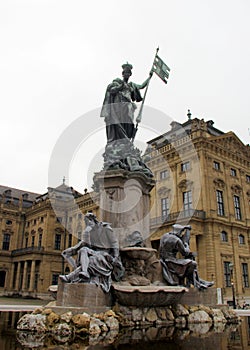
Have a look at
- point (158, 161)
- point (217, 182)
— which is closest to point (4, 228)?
point (158, 161)

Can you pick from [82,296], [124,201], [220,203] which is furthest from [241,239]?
[82,296]

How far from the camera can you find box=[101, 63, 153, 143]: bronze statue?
1214 centimetres

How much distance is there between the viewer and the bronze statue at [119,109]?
39.8 feet

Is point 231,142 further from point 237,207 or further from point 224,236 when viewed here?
point 224,236

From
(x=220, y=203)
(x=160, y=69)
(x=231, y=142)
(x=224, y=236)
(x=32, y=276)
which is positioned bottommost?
(x=32, y=276)

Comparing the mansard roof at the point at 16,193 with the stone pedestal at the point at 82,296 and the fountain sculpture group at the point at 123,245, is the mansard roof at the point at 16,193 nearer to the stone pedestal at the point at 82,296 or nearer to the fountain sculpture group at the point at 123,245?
the fountain sculpture group at the point at 123,245

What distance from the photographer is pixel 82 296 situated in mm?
7750

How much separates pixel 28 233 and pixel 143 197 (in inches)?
2232

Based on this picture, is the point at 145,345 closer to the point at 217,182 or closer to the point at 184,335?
the point at 184,335

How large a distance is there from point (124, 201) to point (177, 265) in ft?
8.06

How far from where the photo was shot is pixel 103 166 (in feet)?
37.3

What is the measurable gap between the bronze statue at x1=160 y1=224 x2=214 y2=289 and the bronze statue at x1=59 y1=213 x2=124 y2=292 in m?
1.51

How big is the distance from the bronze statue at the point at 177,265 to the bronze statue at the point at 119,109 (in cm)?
407

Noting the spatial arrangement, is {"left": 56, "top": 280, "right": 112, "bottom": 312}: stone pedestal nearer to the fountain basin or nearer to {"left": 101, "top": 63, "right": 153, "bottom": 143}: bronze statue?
the fountain basin
